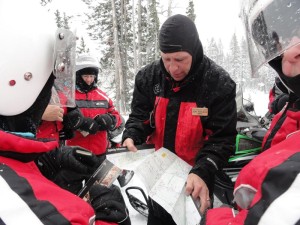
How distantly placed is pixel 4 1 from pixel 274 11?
4.15ft

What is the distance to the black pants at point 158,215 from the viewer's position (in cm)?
233

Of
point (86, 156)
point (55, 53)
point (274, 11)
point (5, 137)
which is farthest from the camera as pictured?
point (86, 156)

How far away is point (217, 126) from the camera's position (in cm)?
216

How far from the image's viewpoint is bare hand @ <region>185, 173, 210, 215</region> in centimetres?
182

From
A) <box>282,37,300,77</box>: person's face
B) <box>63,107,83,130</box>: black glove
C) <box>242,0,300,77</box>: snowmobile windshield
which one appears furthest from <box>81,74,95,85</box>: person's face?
<box>282,37,300,77</box>: person's face

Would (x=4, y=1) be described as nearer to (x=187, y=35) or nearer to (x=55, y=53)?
(x=55, y=53)

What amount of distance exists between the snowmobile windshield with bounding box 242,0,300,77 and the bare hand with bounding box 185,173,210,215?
74cm

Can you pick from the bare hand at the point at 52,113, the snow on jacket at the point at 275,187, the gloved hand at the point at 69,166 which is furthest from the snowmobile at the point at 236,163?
the bare hand at the point at 52,113

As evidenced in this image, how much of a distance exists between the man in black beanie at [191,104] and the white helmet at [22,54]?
2.89 feet

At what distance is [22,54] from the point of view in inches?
56.4

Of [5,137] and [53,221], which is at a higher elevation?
[5,137]

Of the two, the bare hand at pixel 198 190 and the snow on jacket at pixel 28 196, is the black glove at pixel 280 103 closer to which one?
the bare hand at pixel 198 190

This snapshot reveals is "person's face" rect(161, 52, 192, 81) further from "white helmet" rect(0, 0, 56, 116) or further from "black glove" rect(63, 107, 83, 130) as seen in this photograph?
"black glove" rect(63, 107, 83, 130)

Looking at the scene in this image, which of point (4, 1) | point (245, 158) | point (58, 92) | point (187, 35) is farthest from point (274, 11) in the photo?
point (245, 158)
